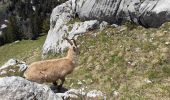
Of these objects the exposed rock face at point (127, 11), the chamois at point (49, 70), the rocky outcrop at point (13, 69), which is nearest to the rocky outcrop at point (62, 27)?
the exposed rock face at point (127, 11)

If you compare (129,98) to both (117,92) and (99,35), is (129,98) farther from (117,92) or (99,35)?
(99,35)

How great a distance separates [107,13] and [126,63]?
8178 millimetres

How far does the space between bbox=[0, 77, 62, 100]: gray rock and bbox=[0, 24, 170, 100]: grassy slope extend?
610cm

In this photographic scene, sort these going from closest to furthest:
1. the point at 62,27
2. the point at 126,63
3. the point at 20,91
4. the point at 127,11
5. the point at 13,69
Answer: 1. the point at 20,91
2. the point at 126,63
3. the point at 13,69
4. the point at 127,11
5. the point at 62,27

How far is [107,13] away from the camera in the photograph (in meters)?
31.5

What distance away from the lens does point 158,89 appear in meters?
19.5

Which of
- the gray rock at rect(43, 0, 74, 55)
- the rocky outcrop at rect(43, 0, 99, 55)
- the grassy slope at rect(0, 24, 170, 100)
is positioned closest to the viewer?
the grassy slope at rect(0, 24, 170, 100)

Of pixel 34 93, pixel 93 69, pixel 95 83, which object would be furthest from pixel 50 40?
pixel 34 93

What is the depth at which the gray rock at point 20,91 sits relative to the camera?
12.8 meters

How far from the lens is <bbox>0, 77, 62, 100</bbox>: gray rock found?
42.0 feet

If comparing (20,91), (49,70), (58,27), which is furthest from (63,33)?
(20,91)

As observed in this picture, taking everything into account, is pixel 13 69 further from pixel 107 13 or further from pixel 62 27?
pixel 107 13

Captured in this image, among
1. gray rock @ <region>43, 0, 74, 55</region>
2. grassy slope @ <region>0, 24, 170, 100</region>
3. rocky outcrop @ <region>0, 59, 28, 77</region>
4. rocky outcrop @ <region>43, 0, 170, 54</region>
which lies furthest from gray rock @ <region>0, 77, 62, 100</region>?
gray rock @ <region>43, 0, 74, 55</region>

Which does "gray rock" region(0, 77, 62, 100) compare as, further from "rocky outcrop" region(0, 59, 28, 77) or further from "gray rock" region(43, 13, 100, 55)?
"gray rock" region(43, 13, 100, 55)
